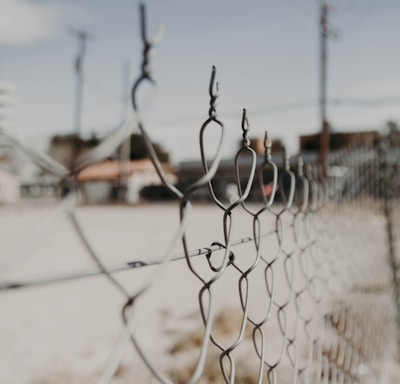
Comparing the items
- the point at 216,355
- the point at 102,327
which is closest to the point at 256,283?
the point at 102,327

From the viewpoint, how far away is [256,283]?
547 cm

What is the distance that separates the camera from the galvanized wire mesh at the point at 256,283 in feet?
1.28

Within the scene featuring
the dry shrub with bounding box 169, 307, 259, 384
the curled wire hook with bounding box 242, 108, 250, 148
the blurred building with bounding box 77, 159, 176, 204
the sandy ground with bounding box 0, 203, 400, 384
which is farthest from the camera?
the blurred building with bounding box 77, 159, 176, 204

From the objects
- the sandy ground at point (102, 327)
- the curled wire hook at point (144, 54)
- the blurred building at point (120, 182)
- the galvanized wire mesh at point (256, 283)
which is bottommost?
the sandy ground at point (102, 327)

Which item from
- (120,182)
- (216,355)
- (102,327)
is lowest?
(102,327)

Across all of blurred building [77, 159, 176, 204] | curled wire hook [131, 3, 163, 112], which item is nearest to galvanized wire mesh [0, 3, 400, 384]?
curled wire hook [131, 3, 163, 112]

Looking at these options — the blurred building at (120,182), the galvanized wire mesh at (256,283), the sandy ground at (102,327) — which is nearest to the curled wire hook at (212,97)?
the galvanized wire mesh at (256,283)

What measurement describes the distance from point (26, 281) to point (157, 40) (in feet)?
0.87

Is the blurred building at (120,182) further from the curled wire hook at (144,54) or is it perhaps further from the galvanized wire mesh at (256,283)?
the curled wire hook at (144,54)

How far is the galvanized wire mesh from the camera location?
39 centimetres

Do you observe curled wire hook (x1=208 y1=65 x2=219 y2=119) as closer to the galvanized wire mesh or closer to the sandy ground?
the galvanized wire mesh

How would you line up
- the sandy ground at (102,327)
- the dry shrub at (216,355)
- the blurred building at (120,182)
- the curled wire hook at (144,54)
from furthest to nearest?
1. the blurred building at (120,182)
2. the sandy ground at (102,327)
3. the dry shrub at (216,355)
4. the curled wire hook at (144,54)

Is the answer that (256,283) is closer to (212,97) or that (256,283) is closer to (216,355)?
(216,355)

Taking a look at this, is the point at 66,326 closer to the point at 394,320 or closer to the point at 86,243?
the point at 394,320
